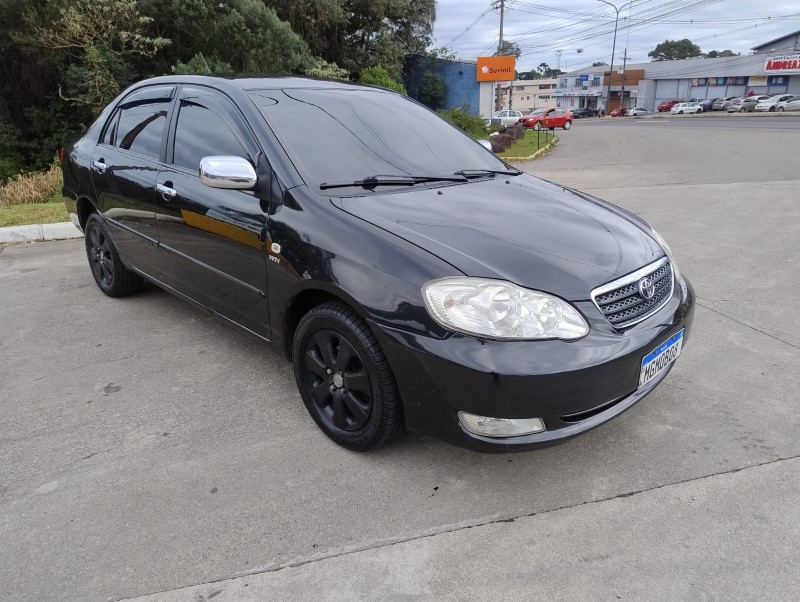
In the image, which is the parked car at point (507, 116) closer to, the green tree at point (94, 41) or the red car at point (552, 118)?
the red car at point (552, 118)

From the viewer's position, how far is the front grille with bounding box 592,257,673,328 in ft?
8.18

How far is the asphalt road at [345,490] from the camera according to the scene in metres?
2.16

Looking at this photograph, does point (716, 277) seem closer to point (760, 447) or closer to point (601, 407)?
point (760, 447)

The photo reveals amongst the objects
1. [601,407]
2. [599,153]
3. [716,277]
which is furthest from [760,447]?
[599,153]

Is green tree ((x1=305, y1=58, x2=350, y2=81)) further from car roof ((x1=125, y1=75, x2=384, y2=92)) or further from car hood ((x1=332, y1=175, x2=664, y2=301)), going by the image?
car hood ((x1=332, y1=175, x2=664, y2=301))

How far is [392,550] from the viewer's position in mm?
2283

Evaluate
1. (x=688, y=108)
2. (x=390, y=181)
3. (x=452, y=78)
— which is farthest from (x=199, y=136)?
(x=688, y=108)

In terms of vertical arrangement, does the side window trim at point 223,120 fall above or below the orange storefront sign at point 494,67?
below

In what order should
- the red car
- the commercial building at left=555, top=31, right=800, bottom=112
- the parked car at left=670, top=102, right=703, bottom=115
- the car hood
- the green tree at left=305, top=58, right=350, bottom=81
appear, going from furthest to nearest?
the commercial building at left=555, top=31, right=800, bottom=112, the parked car at left=670, top=102, right=703, bottom=115, the red car, the green tree at left=305, top=58, right=350, bottom=81, the car hood

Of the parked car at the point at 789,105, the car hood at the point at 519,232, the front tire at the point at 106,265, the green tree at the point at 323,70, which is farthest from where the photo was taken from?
the parked car at the point at 789,105

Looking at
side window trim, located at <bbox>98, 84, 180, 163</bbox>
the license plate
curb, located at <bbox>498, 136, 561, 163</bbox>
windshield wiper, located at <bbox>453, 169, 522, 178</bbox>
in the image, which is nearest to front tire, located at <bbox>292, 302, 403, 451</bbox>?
the license plate

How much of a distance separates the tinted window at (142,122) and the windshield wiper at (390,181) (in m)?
1.51

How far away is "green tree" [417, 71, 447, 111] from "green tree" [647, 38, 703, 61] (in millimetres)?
95283

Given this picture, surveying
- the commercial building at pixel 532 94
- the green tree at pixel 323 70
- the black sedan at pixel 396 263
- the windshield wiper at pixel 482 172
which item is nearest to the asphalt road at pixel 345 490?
the black sedan at pixel 396 263
